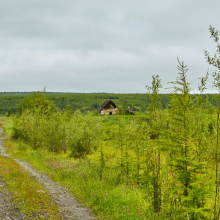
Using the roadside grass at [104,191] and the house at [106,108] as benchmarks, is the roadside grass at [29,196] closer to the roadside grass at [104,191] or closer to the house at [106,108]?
the roadside grass at [104,191]

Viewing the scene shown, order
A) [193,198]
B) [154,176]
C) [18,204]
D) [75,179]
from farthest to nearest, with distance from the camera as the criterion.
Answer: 1. [75,179]
2. [18,204]
3. [154,176]
4. [193,198]

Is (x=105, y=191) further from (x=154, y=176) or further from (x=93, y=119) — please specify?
(x=93, y=119)

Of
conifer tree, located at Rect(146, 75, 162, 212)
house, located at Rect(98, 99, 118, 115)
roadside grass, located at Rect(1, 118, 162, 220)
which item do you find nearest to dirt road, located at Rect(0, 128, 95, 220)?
roadside grass, located at Rect(1, 118, 162, 220)

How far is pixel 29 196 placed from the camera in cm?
849

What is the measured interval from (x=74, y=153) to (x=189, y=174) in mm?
12278

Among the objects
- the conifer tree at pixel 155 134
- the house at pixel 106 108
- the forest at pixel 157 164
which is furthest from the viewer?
the house at pixel 106 108

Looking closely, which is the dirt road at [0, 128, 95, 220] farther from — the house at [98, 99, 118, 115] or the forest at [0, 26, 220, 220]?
the house at [98, 99, 118, 115]

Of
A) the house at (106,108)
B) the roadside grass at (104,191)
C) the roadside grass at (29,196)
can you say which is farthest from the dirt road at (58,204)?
the house at (106,108)

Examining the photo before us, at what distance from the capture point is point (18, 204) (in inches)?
304

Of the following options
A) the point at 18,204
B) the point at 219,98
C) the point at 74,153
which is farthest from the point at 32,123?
the point at 219,98

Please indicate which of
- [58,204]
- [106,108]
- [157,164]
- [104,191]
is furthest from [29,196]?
[106,108]

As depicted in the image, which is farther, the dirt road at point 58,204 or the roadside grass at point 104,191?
the dirt road at point 58,204

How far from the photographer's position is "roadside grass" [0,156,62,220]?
23.4 ft

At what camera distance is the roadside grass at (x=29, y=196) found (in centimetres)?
713
